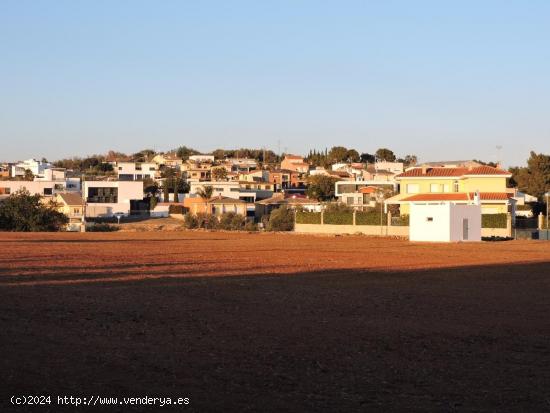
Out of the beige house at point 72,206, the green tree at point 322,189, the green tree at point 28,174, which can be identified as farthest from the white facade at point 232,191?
the green tree at point 28,174

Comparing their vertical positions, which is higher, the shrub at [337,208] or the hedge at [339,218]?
the shrub at [337,208]

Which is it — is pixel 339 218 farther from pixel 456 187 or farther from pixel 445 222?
pixel 445 222

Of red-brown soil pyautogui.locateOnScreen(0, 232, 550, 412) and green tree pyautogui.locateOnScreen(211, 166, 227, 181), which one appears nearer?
red-brown soil pyautogui.locateOnScreen(0, 232, 550, 412)

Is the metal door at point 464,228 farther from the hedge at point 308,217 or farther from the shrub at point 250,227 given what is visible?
the shrub at point 250,227

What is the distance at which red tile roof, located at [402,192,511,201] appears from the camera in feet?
254

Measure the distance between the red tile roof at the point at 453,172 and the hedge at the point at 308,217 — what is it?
9.41m

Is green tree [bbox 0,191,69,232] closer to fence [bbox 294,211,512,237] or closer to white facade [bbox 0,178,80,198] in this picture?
fence [bbox 294,211,512,237]

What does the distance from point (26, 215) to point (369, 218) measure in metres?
32.8

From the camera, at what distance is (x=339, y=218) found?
272 ft

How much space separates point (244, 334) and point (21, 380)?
5719 millimetres

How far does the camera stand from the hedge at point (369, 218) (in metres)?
79.6

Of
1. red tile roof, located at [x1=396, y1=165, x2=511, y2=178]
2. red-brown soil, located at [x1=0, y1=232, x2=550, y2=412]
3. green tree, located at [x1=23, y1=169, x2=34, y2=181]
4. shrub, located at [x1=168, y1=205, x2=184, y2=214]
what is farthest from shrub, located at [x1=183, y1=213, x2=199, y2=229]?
red-brown soil, located at [x1=0, y1=232, x2=550, y2=412]

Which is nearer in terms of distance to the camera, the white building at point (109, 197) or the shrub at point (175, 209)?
the shrub at point (175, 209)

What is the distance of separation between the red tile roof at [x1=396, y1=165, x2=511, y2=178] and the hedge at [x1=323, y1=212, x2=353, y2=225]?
781 centimetres
